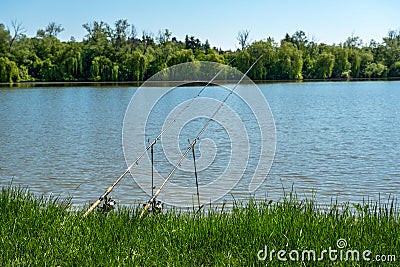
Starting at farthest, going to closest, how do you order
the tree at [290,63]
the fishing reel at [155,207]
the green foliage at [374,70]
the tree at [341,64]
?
the green foliage at [374,70]
the tree at [341,64]
the tree at [290,63]
the fishing reel at [155,207]

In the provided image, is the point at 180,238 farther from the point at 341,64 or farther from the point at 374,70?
the point at 374,70

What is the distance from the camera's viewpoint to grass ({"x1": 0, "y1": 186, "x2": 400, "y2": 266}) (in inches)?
146

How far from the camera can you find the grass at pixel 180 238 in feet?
12.2

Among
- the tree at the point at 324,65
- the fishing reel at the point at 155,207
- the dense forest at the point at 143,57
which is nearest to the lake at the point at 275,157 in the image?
the fishing reel at the point at 155,207

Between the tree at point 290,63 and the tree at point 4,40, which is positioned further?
the tree at point 4,40

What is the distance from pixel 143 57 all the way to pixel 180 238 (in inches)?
2164

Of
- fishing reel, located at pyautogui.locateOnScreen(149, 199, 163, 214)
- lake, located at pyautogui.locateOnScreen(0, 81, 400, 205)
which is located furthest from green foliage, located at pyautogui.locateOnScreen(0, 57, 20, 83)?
fishing reel, located at pyautogui.locateOnScreen(149, 199, 163, 214)

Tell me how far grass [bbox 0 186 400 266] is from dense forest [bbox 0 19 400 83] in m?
47.7

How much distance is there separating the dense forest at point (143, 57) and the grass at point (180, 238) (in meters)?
47.7

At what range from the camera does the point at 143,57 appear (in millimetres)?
58219

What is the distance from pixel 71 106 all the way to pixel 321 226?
24.3 metres

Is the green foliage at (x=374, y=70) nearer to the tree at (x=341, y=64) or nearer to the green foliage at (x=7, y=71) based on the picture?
the tree at (x=341, y=64)

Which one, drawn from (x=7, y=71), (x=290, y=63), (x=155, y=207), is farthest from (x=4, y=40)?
(x=155, y=207)

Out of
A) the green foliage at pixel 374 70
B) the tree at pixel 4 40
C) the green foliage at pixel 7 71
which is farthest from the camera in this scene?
the green foliage at pixel 374 70
